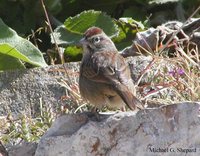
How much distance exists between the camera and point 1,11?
22.5ft

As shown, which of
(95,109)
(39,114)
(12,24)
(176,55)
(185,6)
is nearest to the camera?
(95,109)

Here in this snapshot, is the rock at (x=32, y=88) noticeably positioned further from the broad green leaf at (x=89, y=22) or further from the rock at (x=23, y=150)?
the rock at (x=23, y=150)

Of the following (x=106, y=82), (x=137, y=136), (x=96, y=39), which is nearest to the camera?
(x=137, y=136)

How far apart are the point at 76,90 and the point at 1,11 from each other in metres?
1.57

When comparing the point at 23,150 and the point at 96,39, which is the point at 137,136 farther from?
the point at 96,39

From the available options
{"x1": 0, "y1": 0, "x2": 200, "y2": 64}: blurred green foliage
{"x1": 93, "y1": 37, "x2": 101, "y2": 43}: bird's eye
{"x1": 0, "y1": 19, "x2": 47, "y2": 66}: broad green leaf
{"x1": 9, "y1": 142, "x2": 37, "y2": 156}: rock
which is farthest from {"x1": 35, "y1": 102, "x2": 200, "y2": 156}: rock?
{"x1": 0, "y1": 0, "x2": 200, "y2": 64}: blurred green foliage

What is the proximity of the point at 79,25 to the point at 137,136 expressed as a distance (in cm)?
257

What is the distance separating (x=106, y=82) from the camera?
4961 millimetres

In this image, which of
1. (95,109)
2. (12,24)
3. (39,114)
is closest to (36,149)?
(95,109)

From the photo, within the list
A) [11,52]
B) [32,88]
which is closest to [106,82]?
[32,88]

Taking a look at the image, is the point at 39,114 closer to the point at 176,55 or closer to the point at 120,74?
the point at 120,74

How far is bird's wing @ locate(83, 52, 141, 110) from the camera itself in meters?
4.80

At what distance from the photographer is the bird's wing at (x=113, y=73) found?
480 centimetres

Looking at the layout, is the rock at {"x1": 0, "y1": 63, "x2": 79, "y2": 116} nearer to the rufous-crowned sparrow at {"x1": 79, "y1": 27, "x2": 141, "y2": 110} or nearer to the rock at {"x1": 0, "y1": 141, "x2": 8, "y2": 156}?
the rufous-crowned sparrow at {"x1": 79, "y1": 27, "x2": 141, "y2": 110}
